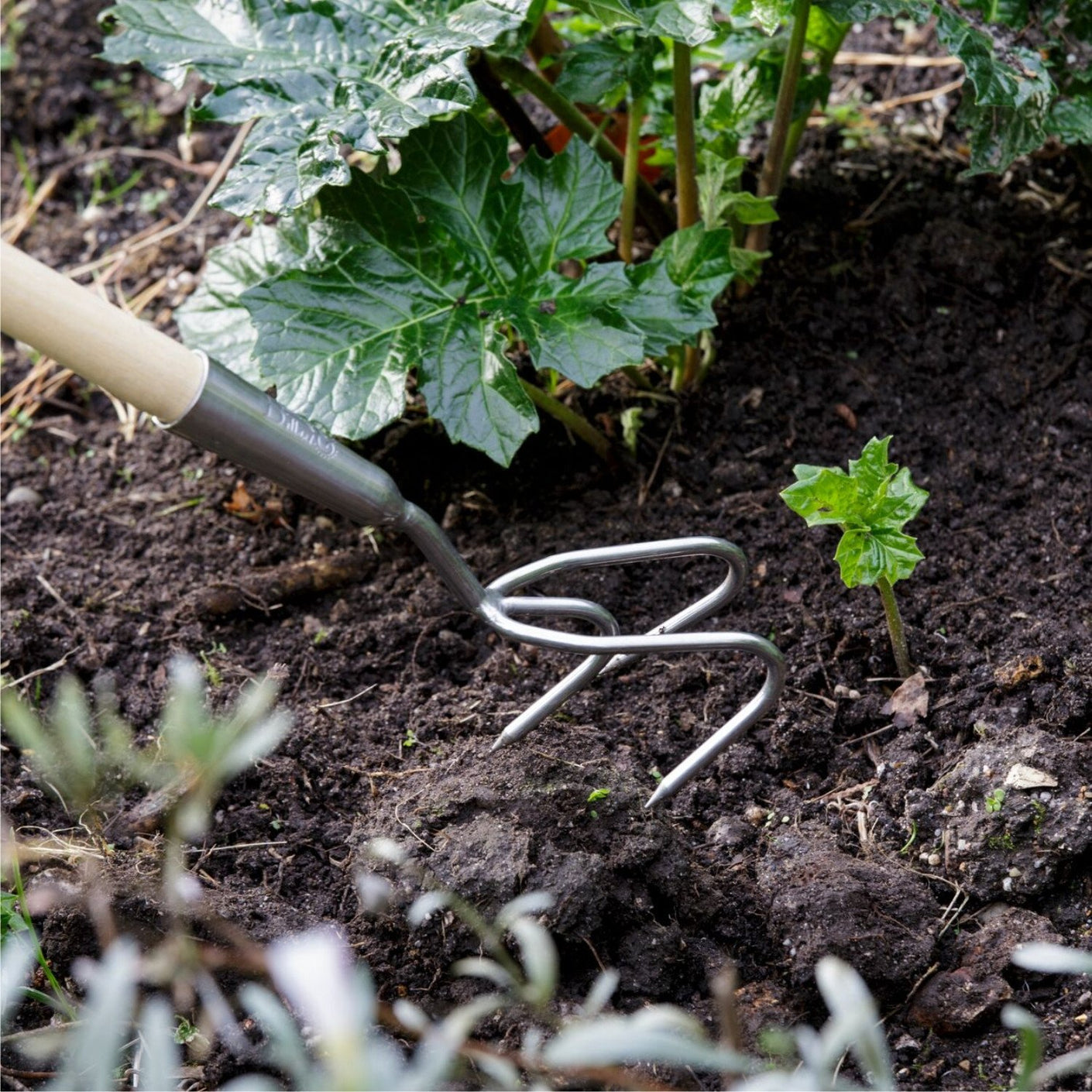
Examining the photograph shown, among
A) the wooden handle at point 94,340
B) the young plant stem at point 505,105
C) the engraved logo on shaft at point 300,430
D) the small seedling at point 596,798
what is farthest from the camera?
the young plant stem at point 505,105

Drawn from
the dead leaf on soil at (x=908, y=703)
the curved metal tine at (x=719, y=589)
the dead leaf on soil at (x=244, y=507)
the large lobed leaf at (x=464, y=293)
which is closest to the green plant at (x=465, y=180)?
the large lobed leaf at (x=464, y=293)

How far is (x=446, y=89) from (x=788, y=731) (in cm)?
102

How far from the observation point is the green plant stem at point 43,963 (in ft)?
4.32

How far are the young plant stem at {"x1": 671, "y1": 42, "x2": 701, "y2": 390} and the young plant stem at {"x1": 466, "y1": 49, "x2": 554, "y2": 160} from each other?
25 centimetres

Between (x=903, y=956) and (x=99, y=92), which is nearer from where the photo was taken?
(x=903, y=956)

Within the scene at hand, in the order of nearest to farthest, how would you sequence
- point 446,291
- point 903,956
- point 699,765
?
point 903,956
point 699,765
point 446,291

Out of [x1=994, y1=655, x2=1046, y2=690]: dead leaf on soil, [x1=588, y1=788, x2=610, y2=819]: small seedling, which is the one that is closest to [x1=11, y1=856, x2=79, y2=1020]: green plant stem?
[x1=588, y1=788, x2=610, y2=819]: small seedling

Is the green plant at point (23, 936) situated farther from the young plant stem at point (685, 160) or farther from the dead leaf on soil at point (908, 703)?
the young plant stem at point (685, 160)

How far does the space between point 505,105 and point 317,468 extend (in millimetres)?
938

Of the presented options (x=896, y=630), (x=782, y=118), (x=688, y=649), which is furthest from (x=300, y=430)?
(x=782, y=118)

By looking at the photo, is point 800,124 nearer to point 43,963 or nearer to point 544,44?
point 544,44

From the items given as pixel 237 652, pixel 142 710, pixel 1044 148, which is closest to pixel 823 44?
pixel 1044 148

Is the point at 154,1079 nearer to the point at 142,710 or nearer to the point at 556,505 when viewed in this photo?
the point at 142,710

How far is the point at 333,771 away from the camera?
5.65ft
